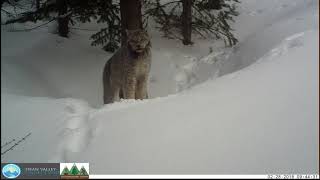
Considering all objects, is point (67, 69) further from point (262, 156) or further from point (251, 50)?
point (262, 156)

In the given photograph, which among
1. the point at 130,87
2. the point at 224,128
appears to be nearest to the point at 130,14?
the point at 130,87

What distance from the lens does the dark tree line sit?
10.2 meters

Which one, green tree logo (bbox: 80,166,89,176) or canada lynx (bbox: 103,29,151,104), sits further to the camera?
canada lynx (bbox: 103,29,151,104)

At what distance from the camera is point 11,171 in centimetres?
419

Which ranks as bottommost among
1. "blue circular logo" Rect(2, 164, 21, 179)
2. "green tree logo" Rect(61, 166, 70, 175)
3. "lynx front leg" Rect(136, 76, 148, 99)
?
"lynx front leg" Rect(136, 76, 148, 99)

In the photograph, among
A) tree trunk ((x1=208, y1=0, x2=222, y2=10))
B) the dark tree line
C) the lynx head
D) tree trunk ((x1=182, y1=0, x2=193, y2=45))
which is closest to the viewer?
the lynx head

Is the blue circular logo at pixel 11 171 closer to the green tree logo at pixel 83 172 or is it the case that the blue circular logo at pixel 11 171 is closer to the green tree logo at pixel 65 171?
the green tree logo at pixel 65 171

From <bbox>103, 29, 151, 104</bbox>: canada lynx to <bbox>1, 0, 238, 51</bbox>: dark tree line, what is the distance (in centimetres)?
229

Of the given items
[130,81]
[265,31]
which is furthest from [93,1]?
[265,31]

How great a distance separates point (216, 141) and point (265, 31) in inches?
266
